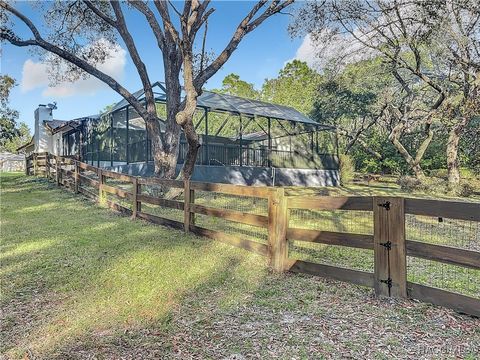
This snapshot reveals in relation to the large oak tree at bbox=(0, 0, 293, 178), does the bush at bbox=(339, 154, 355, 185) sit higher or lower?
lower

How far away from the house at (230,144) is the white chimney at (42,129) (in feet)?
19.6

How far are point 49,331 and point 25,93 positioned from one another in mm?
25001

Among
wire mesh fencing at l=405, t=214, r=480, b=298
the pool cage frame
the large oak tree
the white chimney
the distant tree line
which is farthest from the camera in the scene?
the white chimney

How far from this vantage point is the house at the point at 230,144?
14513mm

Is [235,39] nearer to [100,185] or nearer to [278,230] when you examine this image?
[100,185]

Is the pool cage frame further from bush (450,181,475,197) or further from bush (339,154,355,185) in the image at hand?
bush (450,181,475,197)

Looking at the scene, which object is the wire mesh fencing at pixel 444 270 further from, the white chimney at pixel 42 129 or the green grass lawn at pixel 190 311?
the white chimney at pixel 42 129

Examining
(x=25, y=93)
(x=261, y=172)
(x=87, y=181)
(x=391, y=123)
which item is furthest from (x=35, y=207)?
(x=391, y=123)

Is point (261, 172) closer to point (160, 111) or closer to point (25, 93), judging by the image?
point (160, 111)

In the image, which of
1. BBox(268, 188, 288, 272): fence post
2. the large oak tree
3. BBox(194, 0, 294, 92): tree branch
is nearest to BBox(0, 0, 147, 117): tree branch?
the large oak tree

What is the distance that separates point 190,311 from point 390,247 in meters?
1.92

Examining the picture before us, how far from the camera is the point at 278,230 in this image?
13.5 ft

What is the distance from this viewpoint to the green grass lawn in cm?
242

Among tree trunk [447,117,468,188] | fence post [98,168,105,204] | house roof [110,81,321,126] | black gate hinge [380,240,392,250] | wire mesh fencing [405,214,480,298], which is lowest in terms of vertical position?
wire mesh fencing [405,214,480,298]
